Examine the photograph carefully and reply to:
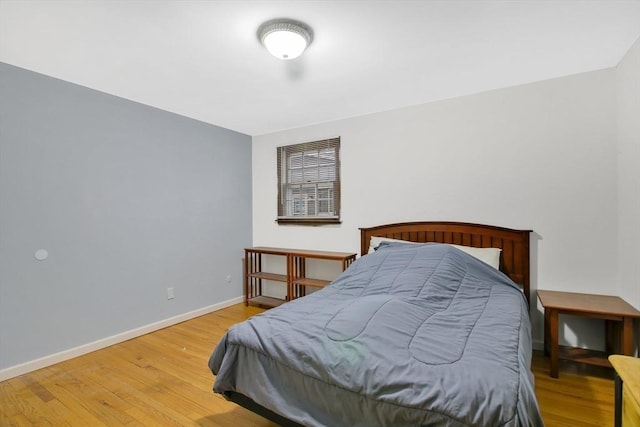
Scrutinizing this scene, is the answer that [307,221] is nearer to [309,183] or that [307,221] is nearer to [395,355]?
[309,183]

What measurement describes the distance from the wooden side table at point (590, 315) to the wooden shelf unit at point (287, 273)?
178cm

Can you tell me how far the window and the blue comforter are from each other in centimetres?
179

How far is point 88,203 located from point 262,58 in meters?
1.99

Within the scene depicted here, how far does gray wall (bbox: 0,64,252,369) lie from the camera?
2.30 metres

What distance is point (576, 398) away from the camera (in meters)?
1.93

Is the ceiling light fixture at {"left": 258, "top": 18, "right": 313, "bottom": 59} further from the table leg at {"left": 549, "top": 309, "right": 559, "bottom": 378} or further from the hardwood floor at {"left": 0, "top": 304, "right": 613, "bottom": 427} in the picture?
the table leg at {"left": 549, "top": 309, "right": 559, "bottom": 378}

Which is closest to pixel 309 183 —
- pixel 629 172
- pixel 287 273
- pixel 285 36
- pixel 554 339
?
pixel 287 273

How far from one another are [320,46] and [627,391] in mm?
2309

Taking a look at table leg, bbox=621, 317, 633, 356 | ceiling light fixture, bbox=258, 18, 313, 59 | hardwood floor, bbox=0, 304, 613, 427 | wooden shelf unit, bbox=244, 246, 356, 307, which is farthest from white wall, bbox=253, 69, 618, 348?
ceiling light fixture, bbox=258, 18, 313, 59

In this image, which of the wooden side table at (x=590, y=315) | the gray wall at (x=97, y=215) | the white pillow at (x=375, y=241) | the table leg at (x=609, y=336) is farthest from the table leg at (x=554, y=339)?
the gray wall at (x=97, y=215)

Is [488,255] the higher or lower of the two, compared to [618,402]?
higher

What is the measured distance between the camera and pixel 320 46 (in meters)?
2.06

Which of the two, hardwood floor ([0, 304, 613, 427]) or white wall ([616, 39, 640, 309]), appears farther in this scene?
white wall ([616, 39, 640, 309])

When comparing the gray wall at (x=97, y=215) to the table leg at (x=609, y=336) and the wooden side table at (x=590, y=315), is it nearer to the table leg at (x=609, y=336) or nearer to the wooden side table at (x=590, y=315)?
the wooden side table at (x=590, y=315)
